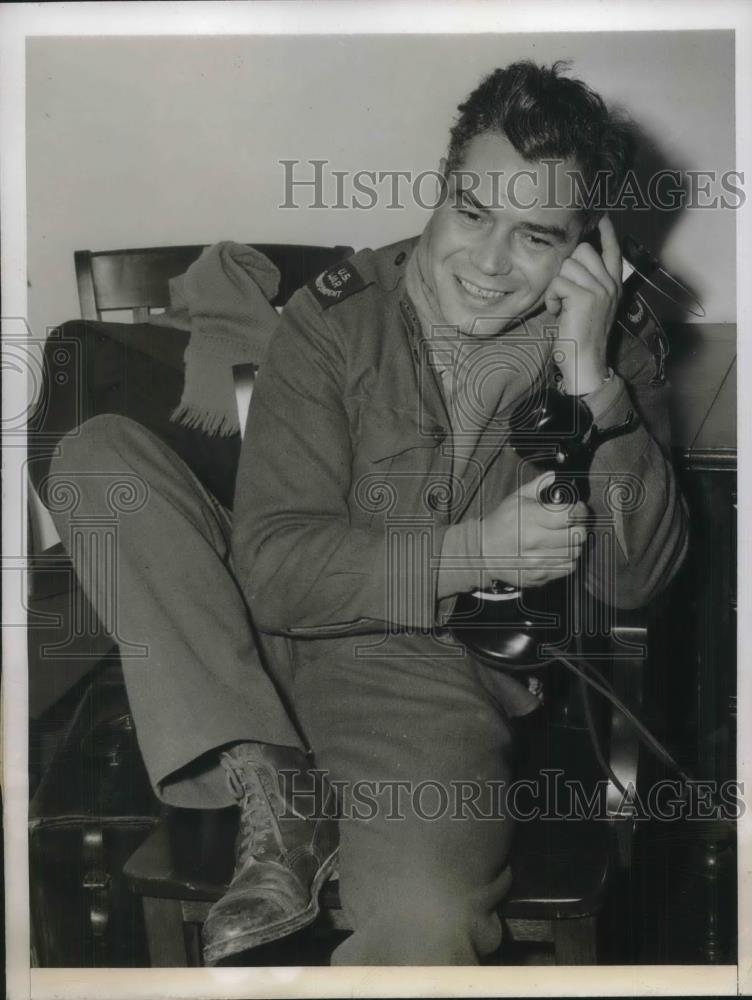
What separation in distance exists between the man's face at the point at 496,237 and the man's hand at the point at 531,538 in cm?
22

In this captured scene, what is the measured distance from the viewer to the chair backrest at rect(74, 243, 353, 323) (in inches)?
50.1

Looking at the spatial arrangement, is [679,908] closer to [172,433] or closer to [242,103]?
[172,433]

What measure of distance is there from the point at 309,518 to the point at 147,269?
384 millimetres

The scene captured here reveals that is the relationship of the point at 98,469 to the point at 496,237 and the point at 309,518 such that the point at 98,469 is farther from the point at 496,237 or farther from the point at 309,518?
the point at 496,237

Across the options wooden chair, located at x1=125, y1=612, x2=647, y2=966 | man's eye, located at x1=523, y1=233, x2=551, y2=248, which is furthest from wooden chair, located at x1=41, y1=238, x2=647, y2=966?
man's eye, located at x1=523, y1=233, x2=551, y2=248

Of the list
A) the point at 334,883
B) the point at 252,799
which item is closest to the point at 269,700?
the point at 252,799

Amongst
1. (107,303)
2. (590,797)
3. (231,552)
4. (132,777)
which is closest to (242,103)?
(107,303)

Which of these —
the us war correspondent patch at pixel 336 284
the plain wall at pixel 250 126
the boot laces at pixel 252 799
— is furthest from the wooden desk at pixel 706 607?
the boot laces at pixel 252 799

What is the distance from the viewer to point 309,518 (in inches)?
48.4

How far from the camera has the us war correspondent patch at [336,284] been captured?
1256mm

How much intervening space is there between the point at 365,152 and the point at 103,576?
0.63 metres

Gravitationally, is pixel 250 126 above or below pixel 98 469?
above

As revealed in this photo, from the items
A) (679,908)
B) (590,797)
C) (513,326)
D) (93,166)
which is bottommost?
(679,908)

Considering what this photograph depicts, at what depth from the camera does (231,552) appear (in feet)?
4.14
